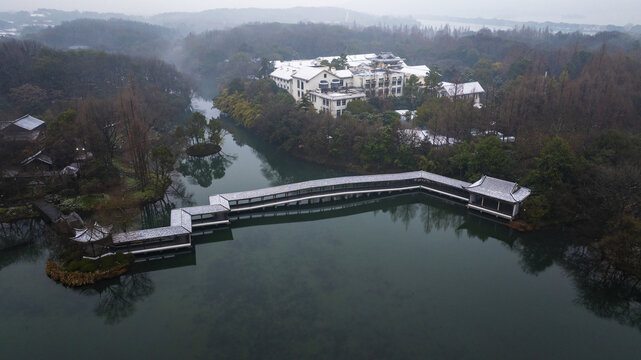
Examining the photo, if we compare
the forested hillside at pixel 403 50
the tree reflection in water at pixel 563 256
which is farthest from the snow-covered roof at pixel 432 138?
the forested hillside at pixel 403 50

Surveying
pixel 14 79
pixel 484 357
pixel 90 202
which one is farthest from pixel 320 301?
pixel 14 79

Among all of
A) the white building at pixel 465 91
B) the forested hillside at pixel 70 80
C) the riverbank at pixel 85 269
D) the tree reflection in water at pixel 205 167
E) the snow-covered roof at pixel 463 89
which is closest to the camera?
the riverbank at pixel 85 269

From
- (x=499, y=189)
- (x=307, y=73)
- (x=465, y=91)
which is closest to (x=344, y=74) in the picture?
(x=307, y=73)

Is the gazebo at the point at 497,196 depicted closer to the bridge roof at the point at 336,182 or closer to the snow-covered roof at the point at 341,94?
the bridge roof at the point at 336,182

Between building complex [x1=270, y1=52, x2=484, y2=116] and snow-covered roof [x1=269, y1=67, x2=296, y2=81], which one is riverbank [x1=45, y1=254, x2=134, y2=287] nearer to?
building complex [x1=270, y1=52, x2=484, y2=116]

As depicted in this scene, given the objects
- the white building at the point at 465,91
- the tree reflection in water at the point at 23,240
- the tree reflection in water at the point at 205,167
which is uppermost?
the white building at the point at 465,91

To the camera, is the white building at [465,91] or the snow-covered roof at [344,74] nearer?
the white building at [465,91]

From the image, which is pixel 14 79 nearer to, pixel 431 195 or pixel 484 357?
pixel 431 195
